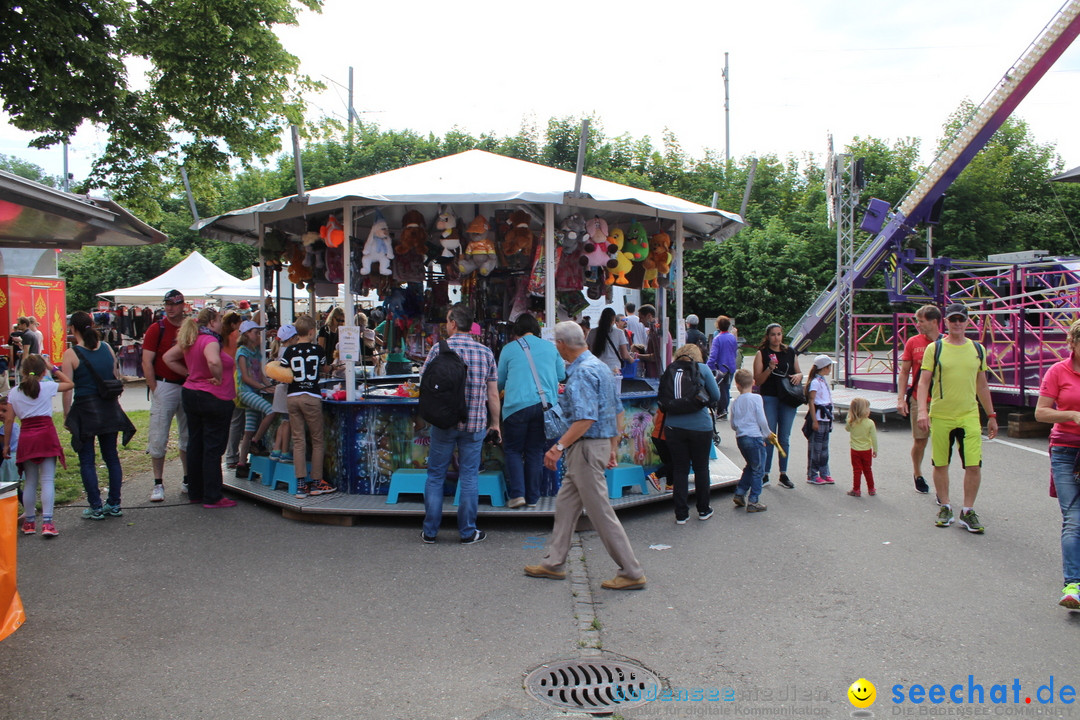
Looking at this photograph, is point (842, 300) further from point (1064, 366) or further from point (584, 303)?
point (1064, 366)

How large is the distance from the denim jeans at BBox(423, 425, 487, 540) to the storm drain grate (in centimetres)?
236

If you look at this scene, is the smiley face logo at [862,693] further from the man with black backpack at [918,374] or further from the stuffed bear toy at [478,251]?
the stuffed bear toy at [478,251]

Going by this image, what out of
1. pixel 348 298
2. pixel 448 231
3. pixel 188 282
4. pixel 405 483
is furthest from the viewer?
pixel 188 282

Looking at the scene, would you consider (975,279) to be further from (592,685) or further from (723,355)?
(592,685)

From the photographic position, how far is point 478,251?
26.9ft

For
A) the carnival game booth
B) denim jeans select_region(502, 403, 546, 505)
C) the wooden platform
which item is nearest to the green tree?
the carnival game booth

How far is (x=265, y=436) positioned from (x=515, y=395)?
10.6 ft

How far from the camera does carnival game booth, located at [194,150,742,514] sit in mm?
7312

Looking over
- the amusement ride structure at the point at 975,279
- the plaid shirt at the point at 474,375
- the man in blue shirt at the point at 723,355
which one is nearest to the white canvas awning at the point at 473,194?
the plaid shirt at the point at 474,375

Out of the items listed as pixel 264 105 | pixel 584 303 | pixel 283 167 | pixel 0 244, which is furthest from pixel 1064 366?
pixel 283 167

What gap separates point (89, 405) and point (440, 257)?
13.0 feet

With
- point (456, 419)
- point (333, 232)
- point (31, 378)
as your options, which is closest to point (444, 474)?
point (456, 419)

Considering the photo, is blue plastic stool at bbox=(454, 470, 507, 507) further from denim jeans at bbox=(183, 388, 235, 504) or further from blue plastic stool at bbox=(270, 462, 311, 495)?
denim jeans at bbox=(183, 388, 235, 504)

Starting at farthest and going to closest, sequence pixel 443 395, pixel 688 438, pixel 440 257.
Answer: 1. pixel 440 257
2. pixel 688 438
3. pixel 443 395
